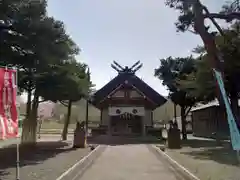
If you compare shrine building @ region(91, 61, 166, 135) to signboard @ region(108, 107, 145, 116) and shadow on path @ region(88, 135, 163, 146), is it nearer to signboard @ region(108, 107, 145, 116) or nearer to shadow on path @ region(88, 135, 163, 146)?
signboard @ region(108, 107, 145, 116)

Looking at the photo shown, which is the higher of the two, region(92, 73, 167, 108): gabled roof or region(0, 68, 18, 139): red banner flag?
region(92, 73, 167, 108): gabled roof

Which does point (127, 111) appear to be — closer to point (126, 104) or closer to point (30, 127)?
A: point (126, 104)

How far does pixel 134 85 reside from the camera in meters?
44.3

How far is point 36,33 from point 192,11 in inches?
292

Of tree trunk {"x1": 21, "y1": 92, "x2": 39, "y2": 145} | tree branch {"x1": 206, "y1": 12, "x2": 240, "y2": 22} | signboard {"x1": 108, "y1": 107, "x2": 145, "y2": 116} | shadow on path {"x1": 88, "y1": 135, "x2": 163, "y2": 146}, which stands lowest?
shadow on path {"x1": 88, "y1": 135, "x2": 163, "y2": 146}

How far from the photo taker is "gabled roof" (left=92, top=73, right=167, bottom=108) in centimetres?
4458

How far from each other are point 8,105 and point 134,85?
120 feet

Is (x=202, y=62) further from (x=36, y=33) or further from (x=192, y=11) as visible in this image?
(x=36, y=33)

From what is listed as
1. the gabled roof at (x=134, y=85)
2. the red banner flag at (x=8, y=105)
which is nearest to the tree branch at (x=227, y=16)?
the red banner flag at (x=8, y=105)

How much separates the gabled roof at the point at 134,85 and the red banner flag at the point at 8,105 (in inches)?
1415

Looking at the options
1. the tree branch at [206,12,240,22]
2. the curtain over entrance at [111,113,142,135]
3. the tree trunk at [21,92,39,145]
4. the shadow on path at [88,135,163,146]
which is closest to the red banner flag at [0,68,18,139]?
the tree branch at [206,12,240,22]

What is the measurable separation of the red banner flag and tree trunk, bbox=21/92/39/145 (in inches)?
671

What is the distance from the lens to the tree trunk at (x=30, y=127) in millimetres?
25139

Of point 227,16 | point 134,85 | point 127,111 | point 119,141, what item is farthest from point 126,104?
point 227,16
